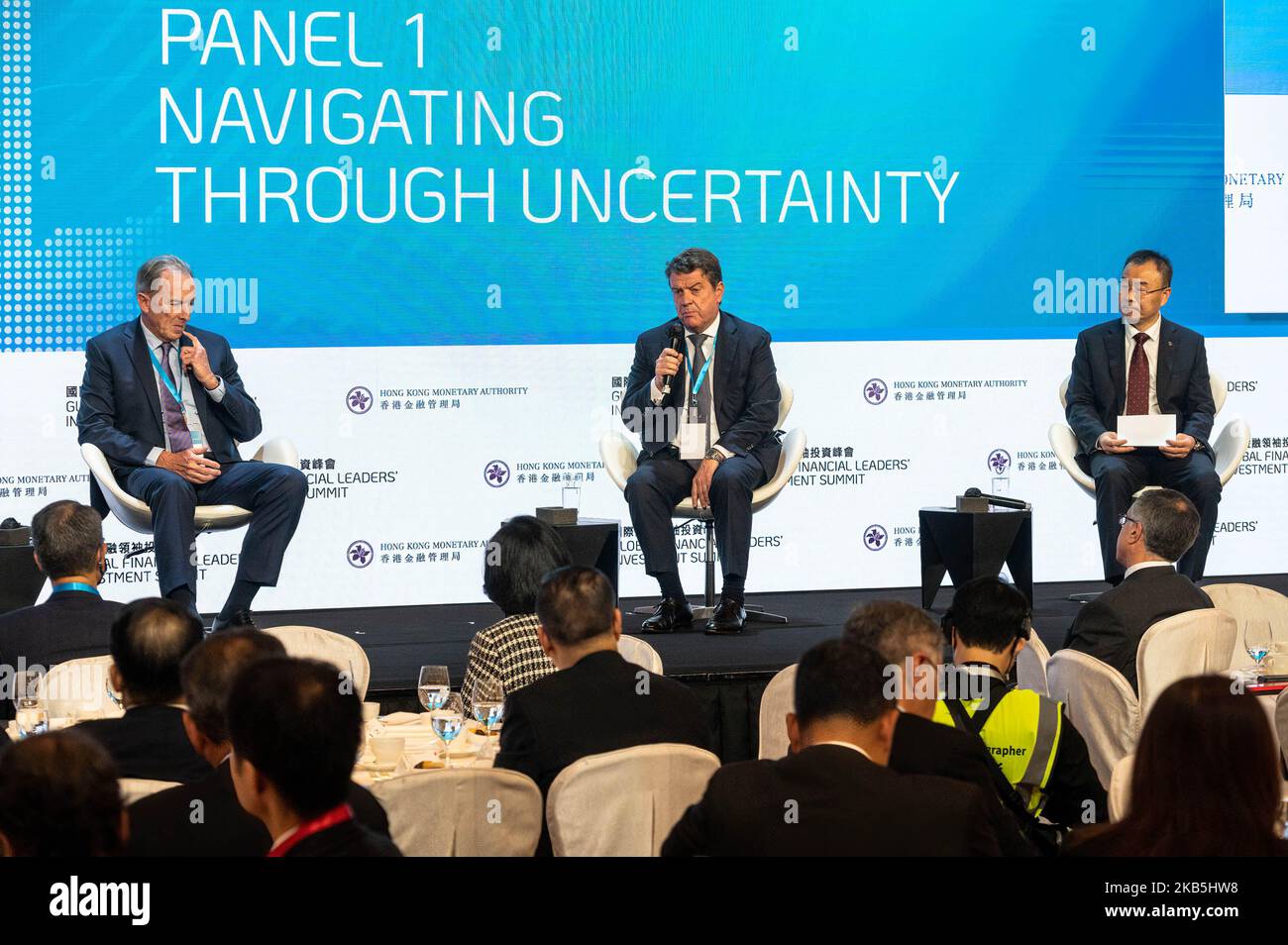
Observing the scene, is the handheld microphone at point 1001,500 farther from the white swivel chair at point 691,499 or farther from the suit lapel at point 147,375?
the suit lapel at point 147,375

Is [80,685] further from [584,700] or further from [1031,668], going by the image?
[1031,668]

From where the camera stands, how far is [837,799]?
2143 mm

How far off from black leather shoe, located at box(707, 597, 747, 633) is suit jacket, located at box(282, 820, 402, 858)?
3.89 m

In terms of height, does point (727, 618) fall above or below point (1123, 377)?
below

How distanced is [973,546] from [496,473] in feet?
7.00

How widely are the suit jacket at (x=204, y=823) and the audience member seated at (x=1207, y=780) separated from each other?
3.48 feet

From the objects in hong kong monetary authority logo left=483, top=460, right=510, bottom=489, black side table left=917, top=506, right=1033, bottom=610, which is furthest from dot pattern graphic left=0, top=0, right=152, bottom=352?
black side table left=917, top=506, right=1033, bottom=610

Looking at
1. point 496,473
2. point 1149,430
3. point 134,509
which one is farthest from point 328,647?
point 1149,430

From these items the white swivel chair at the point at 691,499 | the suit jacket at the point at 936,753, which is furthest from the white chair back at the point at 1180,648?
the white swivel chair at the point at 691,499

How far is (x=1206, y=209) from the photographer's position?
7.34 meters

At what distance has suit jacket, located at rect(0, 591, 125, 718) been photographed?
3814mm

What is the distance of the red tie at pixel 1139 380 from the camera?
6.44m
